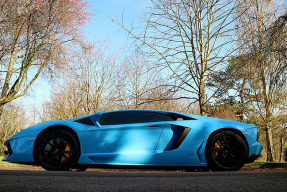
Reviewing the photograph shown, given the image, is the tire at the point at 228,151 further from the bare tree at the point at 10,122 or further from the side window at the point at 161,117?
the bare tree at the point at 10,122

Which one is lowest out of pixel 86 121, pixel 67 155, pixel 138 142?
pixel 67 155

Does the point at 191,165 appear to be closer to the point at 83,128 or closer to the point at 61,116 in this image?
the point at 83,128

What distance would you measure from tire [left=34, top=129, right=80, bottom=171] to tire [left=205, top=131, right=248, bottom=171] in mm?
2472

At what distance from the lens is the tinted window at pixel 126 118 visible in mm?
5582

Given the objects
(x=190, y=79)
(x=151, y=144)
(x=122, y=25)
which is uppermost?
(x=122, y=25)

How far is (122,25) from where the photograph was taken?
41.1ft

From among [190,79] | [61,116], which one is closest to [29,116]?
[61,116]

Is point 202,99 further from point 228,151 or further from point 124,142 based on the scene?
point 124,142

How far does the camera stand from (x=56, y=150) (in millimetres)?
5645

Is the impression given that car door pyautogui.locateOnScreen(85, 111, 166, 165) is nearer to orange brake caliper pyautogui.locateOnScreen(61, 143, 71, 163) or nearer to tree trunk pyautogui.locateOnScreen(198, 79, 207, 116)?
orange brake caliper pyautogui.locateOnScreen(61, 143, 71, 163)

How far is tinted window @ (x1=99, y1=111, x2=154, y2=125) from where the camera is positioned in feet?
18.3

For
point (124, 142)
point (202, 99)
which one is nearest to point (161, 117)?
point (124, 142)

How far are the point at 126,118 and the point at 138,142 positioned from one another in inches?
20.2

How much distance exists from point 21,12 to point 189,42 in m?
6.84
